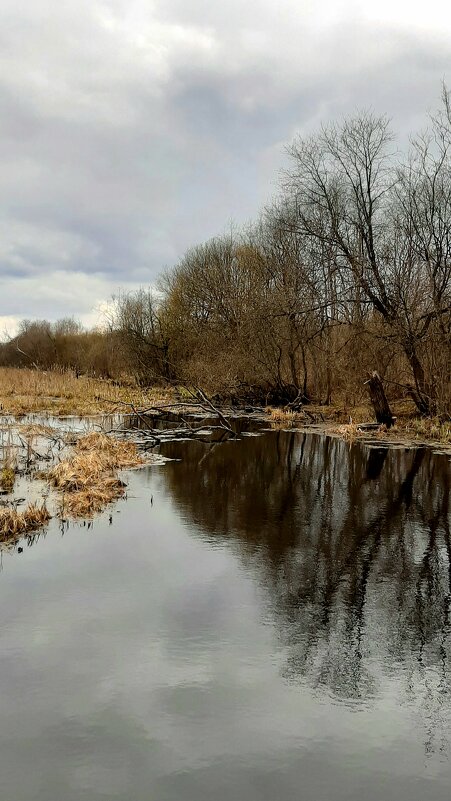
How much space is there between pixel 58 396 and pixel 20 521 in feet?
62.0

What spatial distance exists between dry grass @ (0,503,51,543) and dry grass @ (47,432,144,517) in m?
0.50

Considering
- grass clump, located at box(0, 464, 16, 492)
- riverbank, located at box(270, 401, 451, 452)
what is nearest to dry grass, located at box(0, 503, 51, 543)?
grass clump, located at box(0, 464, 16, 492)

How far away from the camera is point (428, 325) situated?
18.1 meters

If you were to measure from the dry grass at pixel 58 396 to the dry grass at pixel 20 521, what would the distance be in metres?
11.3

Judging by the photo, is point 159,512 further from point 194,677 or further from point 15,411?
point 15,411

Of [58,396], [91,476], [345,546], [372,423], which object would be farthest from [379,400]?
[58,396]

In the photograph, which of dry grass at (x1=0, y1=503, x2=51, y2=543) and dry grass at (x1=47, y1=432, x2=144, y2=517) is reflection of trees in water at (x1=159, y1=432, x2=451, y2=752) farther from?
dry grass at (x1=0, y1=503, x2=51, y2=543)

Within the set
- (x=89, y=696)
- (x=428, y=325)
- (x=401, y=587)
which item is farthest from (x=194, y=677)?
(x=428, y=325)

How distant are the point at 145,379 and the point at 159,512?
2958 centimetres

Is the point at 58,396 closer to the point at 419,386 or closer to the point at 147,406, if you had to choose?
the point at 147,406

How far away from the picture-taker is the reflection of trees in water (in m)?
4.52

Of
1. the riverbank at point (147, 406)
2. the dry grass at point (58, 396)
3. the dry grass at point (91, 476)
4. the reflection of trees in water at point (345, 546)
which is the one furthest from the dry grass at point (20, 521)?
the dry grass at point (58, 396)

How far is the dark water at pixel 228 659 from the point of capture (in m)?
3.32

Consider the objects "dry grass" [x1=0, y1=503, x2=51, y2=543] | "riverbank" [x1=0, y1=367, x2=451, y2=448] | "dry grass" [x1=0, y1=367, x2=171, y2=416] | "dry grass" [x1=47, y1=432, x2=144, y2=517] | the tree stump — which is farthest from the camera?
"dry grass" [x1=0, y1=367, x2=171, y2=416]
